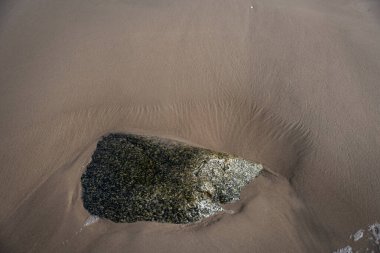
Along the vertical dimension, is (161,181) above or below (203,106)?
below

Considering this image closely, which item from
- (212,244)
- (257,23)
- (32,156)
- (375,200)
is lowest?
(32,156)

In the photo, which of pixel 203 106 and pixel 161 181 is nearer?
pixel 161 181

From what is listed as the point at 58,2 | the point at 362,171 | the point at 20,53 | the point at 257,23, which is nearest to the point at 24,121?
the point at 20,53

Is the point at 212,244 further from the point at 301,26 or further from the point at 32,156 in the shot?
the point at 301,26
